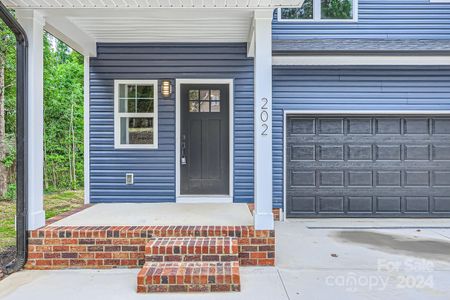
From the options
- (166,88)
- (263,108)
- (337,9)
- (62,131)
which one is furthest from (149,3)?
(62,131)

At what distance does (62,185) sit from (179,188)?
4.85 meters

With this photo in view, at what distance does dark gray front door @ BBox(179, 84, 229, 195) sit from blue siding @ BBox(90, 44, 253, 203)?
193mm

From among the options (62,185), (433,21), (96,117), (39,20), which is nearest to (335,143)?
(433,21)

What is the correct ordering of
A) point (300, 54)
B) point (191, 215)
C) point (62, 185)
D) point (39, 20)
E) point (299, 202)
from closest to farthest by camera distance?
1. point (39, 20)
2. point (191, 215)
3. point (300, 54)
4. point (299, 202)
5. point (62, 185)

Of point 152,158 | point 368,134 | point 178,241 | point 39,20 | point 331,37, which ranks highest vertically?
point 331,37

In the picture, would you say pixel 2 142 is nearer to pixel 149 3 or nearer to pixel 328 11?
pixel 149 3

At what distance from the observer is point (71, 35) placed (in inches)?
187

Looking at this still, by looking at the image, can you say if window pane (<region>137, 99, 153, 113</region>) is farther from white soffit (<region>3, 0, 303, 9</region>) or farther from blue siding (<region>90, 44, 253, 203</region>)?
white soffit (<region>3, 0, 303, 9</region>)

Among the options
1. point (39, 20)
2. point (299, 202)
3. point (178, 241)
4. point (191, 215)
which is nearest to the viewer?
point (178, 241)

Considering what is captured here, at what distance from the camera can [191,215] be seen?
14.8ft

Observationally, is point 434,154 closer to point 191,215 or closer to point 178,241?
point 191,215

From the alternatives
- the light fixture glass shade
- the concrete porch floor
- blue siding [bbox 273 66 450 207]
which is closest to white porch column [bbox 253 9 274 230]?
the concrete porch floor

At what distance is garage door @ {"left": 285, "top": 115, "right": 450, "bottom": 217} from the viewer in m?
6.02

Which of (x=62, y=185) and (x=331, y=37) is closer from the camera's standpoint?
(x=331, y=37)
